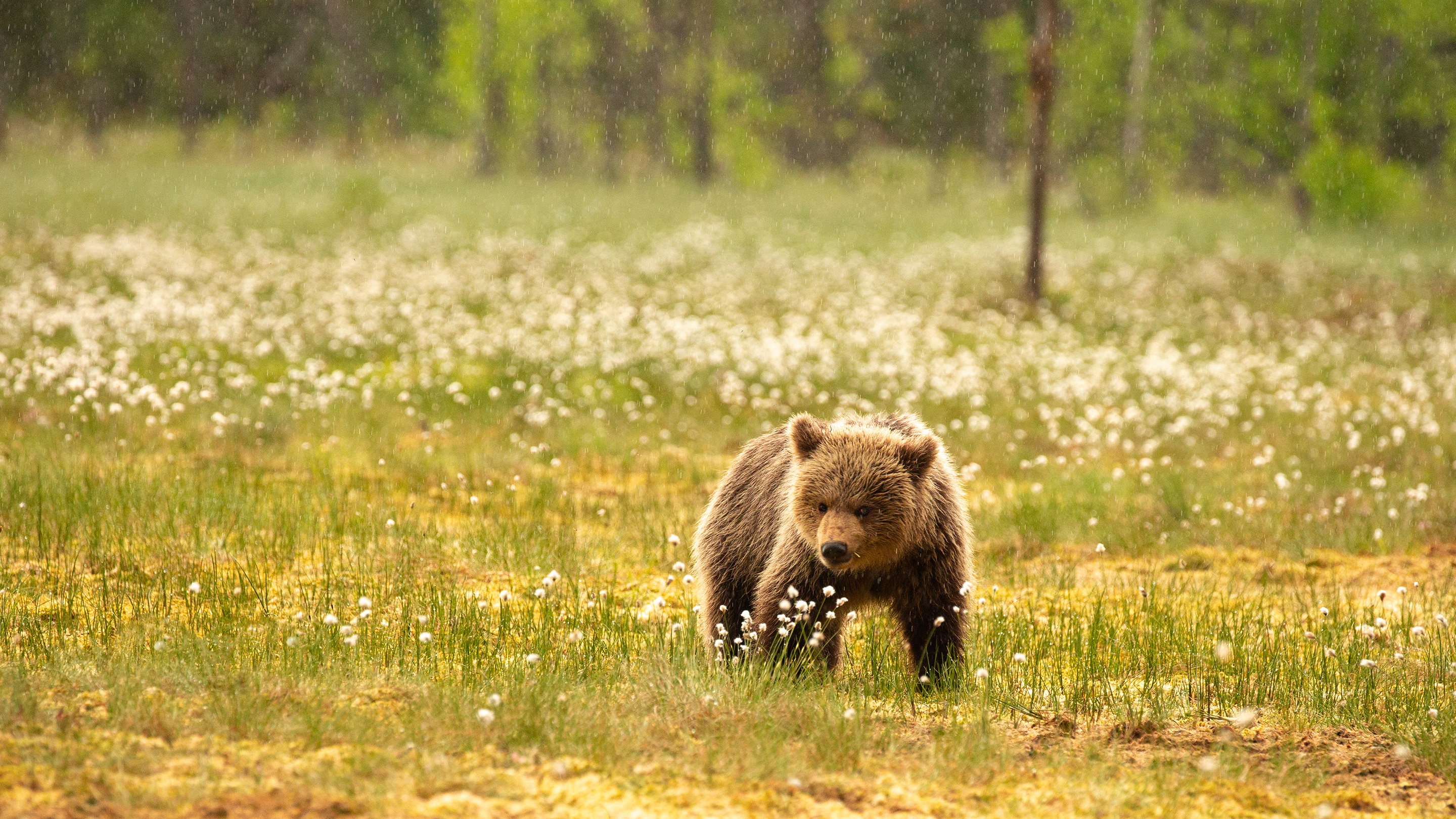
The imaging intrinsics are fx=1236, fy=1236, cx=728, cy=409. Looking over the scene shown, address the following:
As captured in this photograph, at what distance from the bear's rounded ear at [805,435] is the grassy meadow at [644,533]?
113cm

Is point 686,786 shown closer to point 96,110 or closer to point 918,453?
point 918,453

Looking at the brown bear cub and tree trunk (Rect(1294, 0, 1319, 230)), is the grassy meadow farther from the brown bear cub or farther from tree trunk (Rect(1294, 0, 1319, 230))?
tree trunk (Rect(1294, 0, 1319, 230))

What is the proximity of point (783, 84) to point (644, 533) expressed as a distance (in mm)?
49910

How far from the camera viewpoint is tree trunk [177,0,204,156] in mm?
49406

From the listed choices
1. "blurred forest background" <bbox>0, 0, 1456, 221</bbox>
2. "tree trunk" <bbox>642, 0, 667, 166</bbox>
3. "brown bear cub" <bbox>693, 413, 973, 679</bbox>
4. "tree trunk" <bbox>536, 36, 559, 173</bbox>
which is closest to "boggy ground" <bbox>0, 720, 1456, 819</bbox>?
"brown bear cub" <bbox>693, 413, 973, 679</bbox>

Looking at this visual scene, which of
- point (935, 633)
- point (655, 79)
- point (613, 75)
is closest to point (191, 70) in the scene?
point (613, 75)

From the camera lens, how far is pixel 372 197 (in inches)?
1085

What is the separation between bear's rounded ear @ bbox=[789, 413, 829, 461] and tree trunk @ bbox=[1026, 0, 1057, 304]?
15.3 m

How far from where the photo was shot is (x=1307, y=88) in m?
36.7

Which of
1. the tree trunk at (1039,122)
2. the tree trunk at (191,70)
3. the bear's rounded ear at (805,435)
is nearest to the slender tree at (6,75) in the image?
the tree trunk at (191,70)

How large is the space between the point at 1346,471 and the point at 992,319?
26.1ft

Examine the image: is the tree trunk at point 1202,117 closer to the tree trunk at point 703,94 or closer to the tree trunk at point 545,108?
the tree trunk at point 703,94

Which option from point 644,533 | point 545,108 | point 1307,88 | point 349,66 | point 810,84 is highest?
point 349,66

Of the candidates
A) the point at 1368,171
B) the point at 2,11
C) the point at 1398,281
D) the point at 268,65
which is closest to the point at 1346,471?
the point at 1398,281
